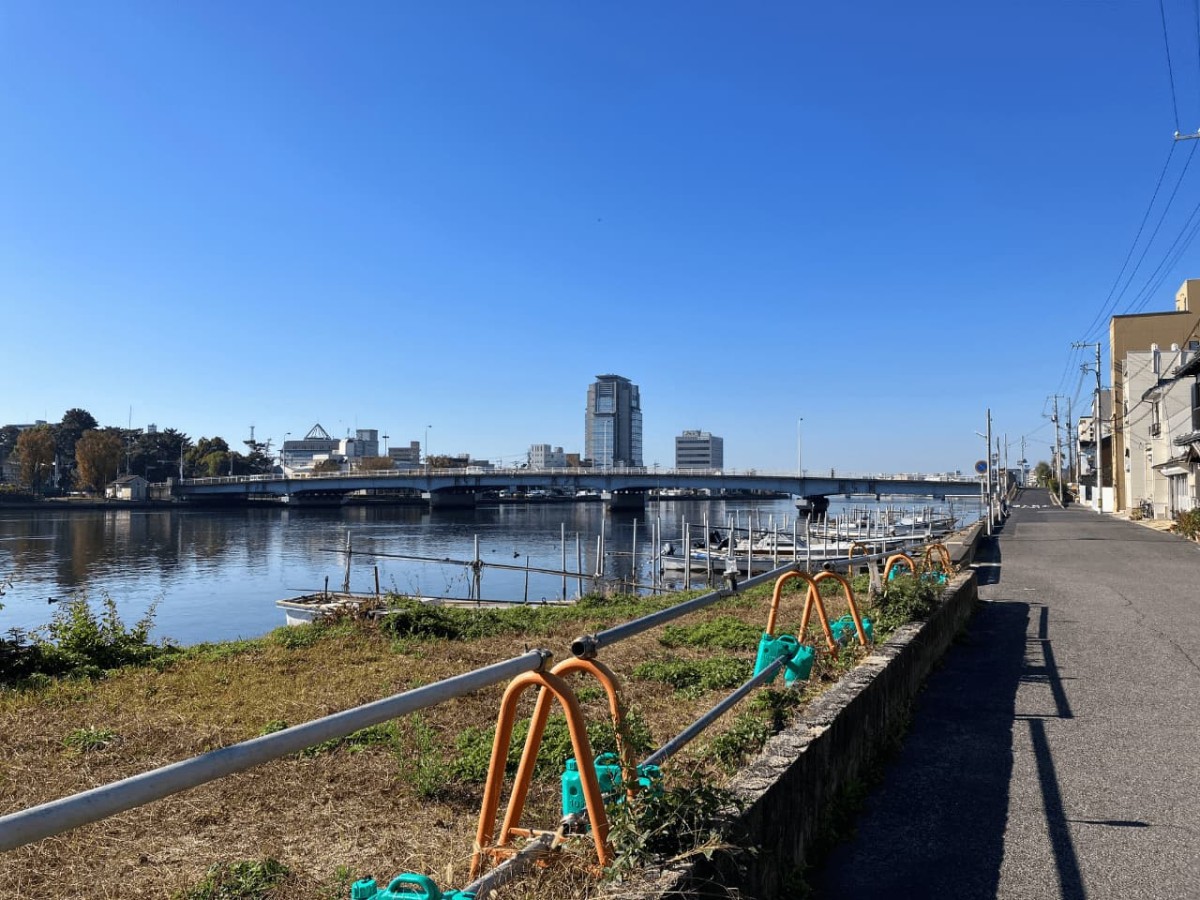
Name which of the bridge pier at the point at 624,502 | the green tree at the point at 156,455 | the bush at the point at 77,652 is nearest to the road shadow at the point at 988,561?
the bush at the point at 77,652

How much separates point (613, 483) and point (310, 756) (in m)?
77.8

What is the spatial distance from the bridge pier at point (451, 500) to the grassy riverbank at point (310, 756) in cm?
9929

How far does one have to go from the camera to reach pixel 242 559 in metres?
49.3

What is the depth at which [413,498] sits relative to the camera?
5098 inches

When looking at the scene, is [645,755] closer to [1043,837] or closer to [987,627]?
[1043,837]

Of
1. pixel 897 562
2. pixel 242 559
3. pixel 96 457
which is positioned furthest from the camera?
pixel 96 457

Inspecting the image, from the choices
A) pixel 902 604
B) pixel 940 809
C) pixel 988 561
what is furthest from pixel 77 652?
pixel 988 561

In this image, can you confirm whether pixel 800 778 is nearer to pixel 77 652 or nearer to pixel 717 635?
pixel 717 635

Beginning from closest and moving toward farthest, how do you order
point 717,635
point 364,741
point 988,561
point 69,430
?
1. point 364,741
2. point 717,635
3. point 988,561
4. point 69,430

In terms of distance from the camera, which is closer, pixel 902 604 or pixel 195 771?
pixel 195 771

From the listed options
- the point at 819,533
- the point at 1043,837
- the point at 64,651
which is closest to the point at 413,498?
the point at 819,533

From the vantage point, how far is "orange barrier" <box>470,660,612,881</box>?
2949mm

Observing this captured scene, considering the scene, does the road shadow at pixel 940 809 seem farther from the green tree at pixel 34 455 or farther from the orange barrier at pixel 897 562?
the green tree at pixel 34 455

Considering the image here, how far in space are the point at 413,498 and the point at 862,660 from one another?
126 meters
